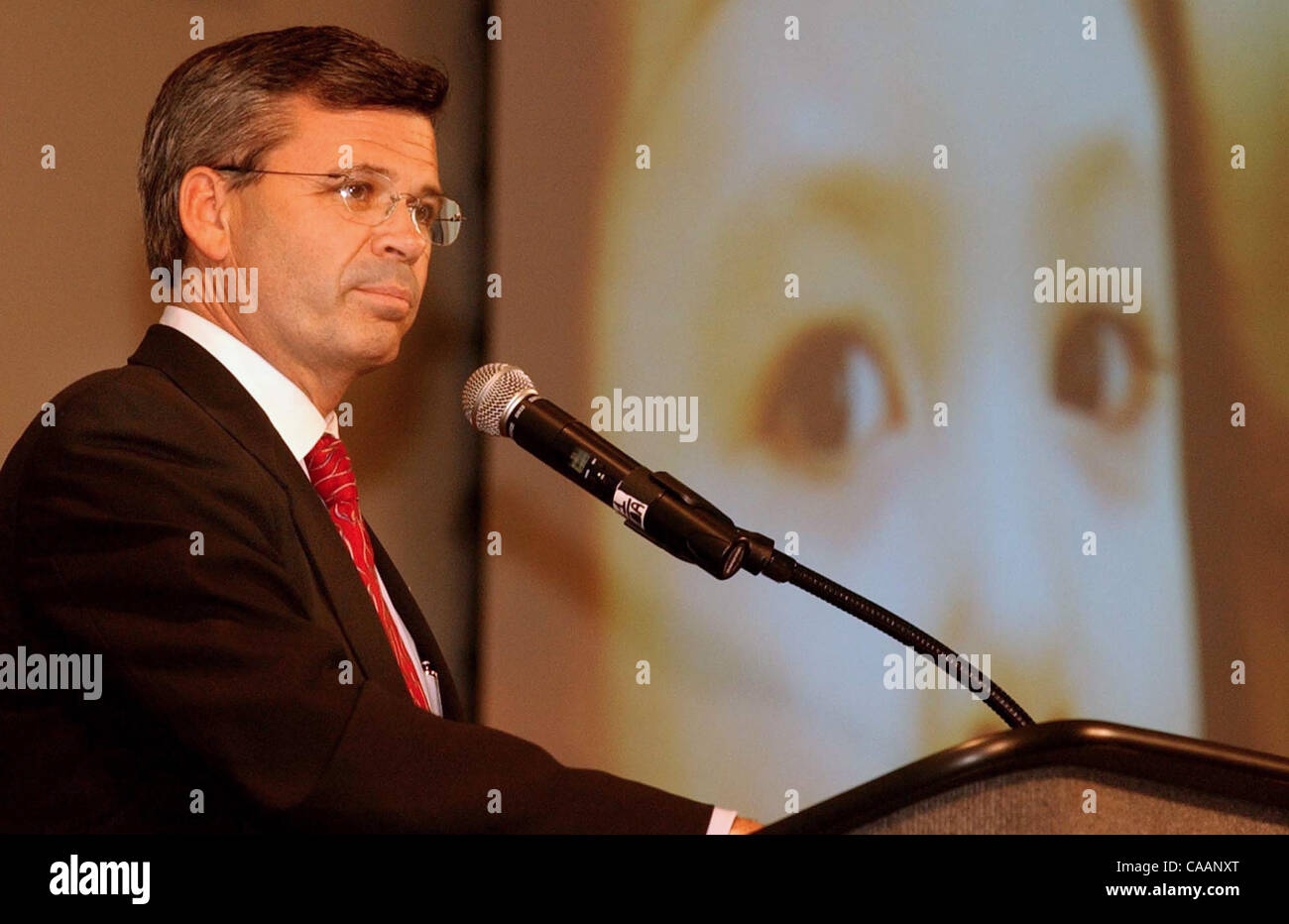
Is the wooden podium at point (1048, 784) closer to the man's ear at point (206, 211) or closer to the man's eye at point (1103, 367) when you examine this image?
the man's ear at point (206, 211)

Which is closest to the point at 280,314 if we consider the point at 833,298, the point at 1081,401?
the point at 833,298

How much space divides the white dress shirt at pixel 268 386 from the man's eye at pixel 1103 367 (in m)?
1.16

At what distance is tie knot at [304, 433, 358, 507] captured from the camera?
62.2 inches

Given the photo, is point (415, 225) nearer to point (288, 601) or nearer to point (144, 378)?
point (144, 378)

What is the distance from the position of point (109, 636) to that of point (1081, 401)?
1.56 meters

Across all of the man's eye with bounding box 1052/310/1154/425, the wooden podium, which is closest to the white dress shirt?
the wooden podium

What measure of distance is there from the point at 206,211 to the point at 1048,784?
4.22 feet

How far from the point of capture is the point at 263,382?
63.4 inches

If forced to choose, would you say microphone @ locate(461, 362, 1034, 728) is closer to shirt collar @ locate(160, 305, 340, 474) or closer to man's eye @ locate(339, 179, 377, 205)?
shirt collar @ locate(160, 305, 340, 474)

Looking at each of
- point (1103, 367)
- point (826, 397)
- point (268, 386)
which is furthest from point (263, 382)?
point (1103, 367)

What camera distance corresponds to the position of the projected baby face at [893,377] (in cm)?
213

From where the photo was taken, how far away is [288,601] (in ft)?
4.16

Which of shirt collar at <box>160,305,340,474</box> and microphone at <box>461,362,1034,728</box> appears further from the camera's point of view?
shirt collar at <box>160,305,340,474</box>
